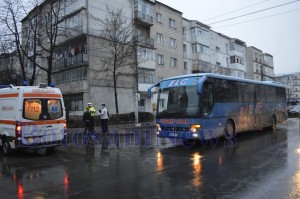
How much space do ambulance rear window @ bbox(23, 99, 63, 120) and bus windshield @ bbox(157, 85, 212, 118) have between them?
13.5 feet

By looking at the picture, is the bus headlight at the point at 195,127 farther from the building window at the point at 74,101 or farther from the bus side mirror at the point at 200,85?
the building window at the point at 74,101

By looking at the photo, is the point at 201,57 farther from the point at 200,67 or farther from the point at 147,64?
the point at 147,64

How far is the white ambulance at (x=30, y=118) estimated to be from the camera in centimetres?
1099

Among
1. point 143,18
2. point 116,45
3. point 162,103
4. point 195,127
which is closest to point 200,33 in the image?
point 143,18

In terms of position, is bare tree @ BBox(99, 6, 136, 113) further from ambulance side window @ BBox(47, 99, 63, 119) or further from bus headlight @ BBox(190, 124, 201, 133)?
bus headlight @ BBox(190, 124, 201, 133)

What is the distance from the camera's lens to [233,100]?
14328mm

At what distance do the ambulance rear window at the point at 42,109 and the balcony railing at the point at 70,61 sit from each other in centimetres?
2175

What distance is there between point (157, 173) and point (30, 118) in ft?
18.3

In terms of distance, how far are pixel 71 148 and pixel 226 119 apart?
6.82m

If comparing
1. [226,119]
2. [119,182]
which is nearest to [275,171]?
[119,182]

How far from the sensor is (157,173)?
26.5 ft

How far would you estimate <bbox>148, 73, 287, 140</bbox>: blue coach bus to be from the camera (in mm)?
12117

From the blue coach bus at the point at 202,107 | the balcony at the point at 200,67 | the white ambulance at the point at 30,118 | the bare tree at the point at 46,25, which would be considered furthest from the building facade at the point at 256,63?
the white ambulance at the point at 30,118

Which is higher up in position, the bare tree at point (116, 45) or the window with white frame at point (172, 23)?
the window with white frame at point (172, 23)
